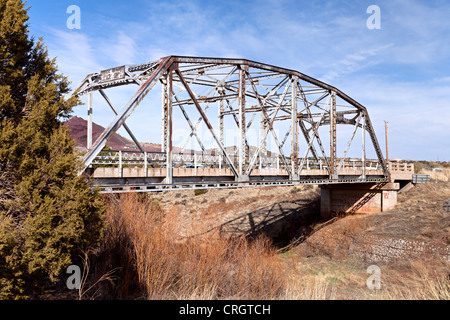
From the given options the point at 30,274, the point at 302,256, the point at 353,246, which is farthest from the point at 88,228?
the point at 353,246

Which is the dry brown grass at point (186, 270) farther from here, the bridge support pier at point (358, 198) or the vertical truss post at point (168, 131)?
the bridge support pier at point (358, 198)

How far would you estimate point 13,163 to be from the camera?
23.1 feet

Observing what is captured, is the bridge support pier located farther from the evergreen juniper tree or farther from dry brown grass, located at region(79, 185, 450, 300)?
the evergreen juniper tree

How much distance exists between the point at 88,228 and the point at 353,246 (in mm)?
20852

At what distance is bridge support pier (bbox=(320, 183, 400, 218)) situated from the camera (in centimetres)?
2941

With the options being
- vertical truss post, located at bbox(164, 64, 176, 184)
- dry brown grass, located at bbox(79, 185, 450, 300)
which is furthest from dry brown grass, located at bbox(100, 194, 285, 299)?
vertical truss post, located at bbox(164, 64, 176, 184)

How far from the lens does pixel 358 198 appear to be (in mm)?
30203

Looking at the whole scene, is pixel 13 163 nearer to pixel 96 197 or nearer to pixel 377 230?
pixel 96 197

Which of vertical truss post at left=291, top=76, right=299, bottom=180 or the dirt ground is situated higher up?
vertical truss post at left=291, top=76, right=299, bottom=180

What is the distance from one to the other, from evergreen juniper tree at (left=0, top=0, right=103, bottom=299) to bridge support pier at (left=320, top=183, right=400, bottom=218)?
26.4 metres

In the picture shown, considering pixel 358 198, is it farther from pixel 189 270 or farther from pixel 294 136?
pixel 189 270

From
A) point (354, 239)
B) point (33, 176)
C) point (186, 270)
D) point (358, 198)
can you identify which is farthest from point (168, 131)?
point (358, 198)

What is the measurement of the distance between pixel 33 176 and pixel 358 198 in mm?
28541

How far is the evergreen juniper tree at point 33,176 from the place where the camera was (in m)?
6.80
